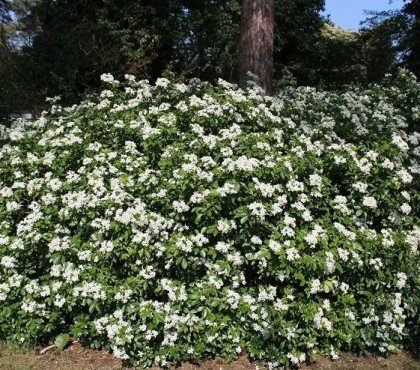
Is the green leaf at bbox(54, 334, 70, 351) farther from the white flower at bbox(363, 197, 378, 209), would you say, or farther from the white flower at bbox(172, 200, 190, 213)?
the white flower at bbox(363, 197, 378, 209)

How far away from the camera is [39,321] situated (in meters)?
3.83

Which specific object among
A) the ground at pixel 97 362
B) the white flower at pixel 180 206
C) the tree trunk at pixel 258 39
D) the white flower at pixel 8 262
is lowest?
the ground at pixel 97 362

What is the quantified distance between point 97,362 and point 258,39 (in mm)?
4671

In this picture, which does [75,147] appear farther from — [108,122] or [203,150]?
[203,150]

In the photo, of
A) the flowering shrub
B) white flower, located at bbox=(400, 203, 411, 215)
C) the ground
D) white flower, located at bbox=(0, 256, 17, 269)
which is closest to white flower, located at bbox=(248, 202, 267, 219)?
the flowering shrub

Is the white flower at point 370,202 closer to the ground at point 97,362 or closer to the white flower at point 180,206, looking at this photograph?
the ground at point 97,362

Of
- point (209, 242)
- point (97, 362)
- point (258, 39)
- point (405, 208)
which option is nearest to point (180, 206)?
point (209, 242)

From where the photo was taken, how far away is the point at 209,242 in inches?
150

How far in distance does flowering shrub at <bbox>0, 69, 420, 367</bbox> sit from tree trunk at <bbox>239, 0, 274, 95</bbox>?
223cm

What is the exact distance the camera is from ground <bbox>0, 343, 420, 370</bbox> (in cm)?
373

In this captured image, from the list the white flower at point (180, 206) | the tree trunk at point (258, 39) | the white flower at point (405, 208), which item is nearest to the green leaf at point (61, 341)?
the white flower at point (180, 206)

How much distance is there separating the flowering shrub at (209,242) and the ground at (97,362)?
10 cm

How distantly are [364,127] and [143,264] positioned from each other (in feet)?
8.74

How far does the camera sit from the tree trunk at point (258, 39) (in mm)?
6605
